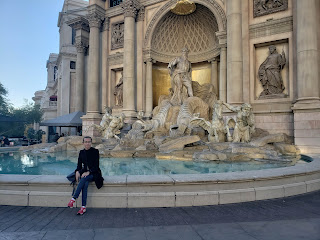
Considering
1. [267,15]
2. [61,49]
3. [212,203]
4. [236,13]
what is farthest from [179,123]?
[61,49]

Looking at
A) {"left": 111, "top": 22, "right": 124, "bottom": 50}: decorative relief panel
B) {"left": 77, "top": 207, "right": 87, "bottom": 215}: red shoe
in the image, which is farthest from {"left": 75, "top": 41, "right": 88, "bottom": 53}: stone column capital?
{"left": 77, "top": 207, "right": 87, "bottom": 215}: red shoe

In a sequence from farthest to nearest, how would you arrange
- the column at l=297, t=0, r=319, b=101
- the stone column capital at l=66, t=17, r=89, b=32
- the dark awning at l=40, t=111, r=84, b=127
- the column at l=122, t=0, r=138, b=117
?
1. the stone column capital at l=66, t=17, r=89, b=32
2. the dark awning at l=40, t=111, r=84, b=127
3. the column at l=122, t=0, r=138, b=117
4. the column at l=297, t=0, r=319, b=101

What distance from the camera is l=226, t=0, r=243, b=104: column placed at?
45.7 ft

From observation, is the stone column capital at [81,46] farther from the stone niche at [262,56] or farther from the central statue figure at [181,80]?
the stone niche at [262,56]

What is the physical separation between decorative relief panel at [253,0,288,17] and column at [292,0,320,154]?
1.36m

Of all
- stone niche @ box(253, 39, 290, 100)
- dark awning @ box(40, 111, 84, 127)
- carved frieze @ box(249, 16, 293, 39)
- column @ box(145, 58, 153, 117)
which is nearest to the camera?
carved frieze @ box(249, 16, 293, 39)

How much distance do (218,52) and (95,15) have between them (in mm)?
11268

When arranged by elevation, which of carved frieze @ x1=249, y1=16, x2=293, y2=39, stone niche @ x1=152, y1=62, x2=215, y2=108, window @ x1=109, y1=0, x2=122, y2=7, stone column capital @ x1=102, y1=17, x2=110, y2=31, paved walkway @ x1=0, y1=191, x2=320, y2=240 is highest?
window @ x1=109, y1=0, x2=122, y2=7

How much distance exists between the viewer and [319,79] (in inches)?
484

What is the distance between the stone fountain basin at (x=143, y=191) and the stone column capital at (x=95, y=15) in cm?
1875

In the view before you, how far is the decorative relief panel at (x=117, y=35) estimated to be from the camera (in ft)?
66.9

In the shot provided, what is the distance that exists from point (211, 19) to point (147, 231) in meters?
17.7

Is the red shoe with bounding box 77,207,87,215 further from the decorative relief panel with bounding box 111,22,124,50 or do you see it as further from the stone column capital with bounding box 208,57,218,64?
the decorative relief panel with bounding box 111,22,124,50

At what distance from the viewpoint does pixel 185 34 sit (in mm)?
19594
